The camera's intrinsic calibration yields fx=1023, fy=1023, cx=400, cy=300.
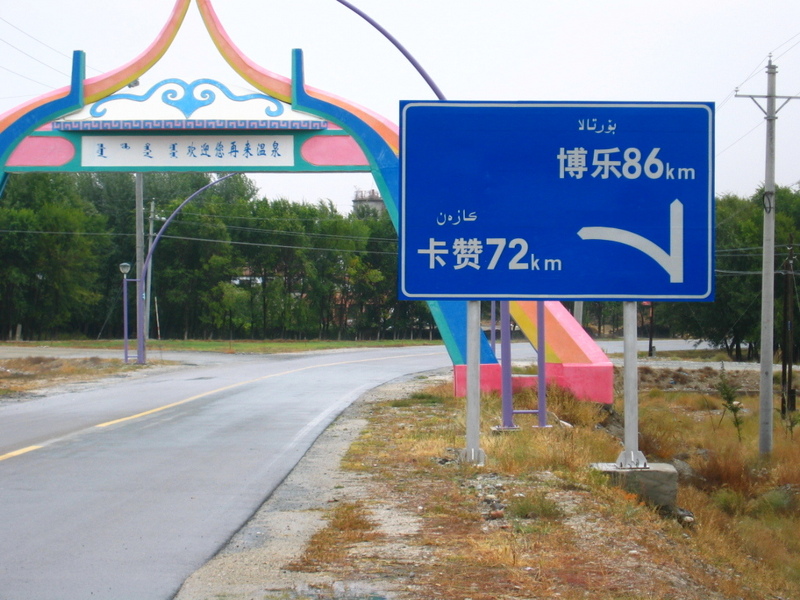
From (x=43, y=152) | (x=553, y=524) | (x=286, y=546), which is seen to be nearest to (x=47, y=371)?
(x=43, y=152)

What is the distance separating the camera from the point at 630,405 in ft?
33.3

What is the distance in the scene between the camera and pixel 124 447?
12812 millimetres

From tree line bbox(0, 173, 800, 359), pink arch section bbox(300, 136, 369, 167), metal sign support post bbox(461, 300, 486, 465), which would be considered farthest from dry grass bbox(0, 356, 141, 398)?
tree line bbox(0, 173, 800, 359)

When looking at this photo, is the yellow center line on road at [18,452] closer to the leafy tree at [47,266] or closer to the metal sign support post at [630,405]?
the metal sign support post at [630,405]

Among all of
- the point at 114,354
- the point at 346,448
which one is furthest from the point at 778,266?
the point at 346,448

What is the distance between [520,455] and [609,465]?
1.19 metres

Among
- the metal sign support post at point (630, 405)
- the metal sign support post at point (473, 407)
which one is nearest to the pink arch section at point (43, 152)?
the metal sign support post at point (473, 407)

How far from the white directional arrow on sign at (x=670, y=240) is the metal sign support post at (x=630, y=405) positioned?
0.62 m

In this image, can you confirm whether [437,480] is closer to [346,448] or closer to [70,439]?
[346,448]

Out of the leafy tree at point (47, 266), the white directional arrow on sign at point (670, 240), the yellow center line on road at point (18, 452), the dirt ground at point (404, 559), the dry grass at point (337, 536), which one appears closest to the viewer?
the dirt ground at point (404, 559)

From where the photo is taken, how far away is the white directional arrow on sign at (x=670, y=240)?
10578 mm

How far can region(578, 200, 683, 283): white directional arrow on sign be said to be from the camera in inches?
416

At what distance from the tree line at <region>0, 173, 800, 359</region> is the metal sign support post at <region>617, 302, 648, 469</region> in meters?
49.8

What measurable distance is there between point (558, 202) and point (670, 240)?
1.22m
